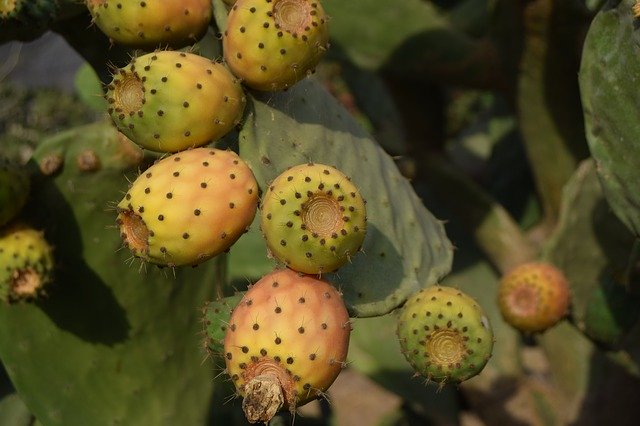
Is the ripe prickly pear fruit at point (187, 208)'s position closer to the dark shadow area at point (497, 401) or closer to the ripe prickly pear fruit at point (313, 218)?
the ripe prickly pear fruit at point (313, 218)

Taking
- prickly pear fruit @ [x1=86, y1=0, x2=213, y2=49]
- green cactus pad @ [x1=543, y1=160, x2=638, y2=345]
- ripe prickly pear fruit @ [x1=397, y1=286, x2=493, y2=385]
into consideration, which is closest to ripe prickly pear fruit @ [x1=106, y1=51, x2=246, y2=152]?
prickly pear fruit @ [x1=86, y1=0, x2=213, y2=49]

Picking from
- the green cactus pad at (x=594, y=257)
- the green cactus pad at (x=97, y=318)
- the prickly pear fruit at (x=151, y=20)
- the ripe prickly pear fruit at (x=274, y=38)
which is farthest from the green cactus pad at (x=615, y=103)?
the green cactus pad at (x=97, y=318)

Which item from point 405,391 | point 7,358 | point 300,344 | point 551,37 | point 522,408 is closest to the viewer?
point 300,344

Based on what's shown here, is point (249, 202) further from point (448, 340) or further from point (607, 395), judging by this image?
point (607, 395)

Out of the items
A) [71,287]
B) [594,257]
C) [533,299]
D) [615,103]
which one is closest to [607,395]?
[594,257]

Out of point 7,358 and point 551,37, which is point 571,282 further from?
point 7,358

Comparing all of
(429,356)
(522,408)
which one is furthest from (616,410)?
(429,356)
